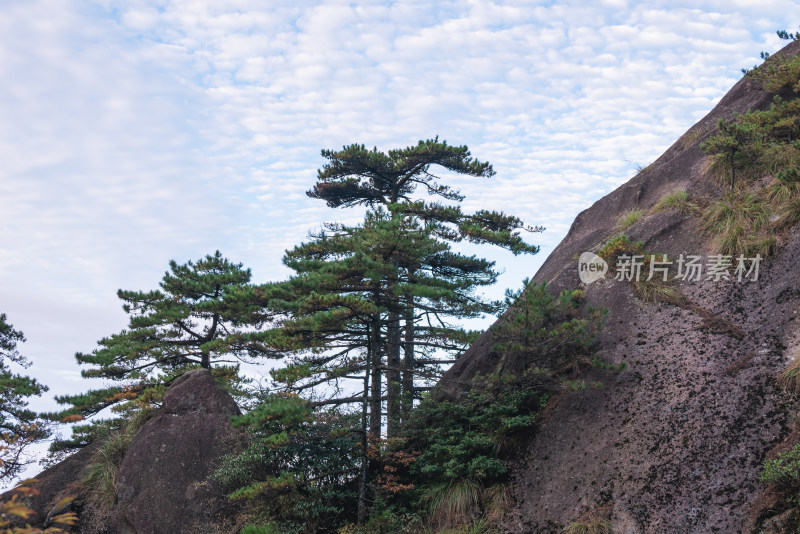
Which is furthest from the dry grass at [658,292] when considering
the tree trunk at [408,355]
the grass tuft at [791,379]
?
the tree trunk at [408,355]

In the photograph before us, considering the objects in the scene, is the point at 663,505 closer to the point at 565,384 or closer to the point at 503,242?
the point at 565,384

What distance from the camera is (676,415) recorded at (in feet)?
32.6

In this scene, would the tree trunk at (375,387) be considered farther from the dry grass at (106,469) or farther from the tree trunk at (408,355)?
the dry grass at (106,469)

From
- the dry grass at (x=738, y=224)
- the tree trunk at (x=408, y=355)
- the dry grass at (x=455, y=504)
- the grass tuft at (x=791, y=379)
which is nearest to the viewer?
the grass tuft at (x=791, y=379)

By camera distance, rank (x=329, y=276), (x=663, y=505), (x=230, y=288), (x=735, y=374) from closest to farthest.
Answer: (x=663, y=505)
(x=735, y=374)
(x=329, y=276)
(x=230, y=288)

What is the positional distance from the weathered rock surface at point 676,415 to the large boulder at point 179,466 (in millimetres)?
5772

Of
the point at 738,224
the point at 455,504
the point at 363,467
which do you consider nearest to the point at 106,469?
the point at 363,467

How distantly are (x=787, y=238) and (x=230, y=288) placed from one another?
41.3ft

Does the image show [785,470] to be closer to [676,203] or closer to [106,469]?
[676,203]

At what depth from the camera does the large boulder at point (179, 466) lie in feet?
44.6

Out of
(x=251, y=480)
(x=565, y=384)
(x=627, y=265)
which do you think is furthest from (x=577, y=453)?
(x=251, y=480)

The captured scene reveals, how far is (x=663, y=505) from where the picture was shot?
9016 millimetres

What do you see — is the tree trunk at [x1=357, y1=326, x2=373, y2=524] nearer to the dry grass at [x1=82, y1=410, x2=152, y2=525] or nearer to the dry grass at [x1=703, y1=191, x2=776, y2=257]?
the dry grass at [x1=82, y1=410, x2=152, y2=525]

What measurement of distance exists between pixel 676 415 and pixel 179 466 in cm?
1076
